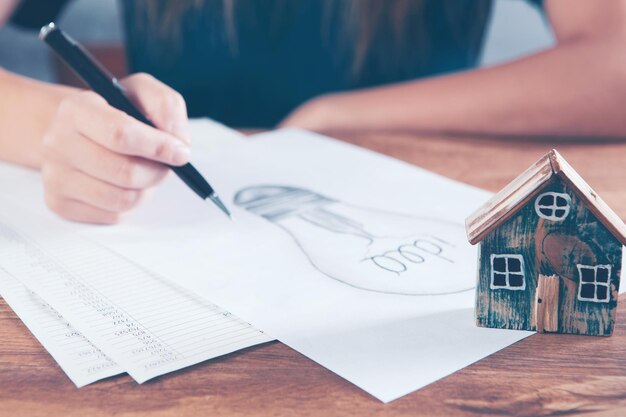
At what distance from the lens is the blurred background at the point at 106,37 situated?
2104 mm

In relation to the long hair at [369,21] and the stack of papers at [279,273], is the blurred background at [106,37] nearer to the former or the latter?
the long hair at [369,21]

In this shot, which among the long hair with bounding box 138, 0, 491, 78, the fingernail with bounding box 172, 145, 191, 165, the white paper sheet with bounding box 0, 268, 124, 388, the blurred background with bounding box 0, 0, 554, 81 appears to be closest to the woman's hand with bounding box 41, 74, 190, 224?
the fingernail with bounding box 172, 145, 191, 165

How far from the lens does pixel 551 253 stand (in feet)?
1.29

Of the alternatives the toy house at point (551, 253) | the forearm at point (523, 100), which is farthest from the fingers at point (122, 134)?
the forearm at point (523, 100)

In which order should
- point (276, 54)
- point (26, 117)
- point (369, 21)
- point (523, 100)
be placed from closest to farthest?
point (26, 117), point (523, 100), point (369, 21), point (276, 54)

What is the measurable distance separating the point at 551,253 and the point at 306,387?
159 millimetres

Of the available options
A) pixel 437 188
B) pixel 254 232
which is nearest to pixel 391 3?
pixel 437 188

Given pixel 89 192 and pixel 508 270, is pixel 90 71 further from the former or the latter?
pixel 508 270

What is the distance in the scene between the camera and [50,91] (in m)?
0.71

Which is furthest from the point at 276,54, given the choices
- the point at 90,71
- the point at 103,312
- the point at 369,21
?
the point at 103,312

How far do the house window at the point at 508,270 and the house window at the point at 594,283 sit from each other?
0.03 metres

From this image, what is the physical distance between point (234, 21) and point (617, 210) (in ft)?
2.55

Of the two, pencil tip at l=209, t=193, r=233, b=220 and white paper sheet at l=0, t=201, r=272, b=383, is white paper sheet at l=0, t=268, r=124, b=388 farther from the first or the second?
pencil tip at l=209, t=193, r=233, b=220

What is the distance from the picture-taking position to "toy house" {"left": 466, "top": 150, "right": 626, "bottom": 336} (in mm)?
385
